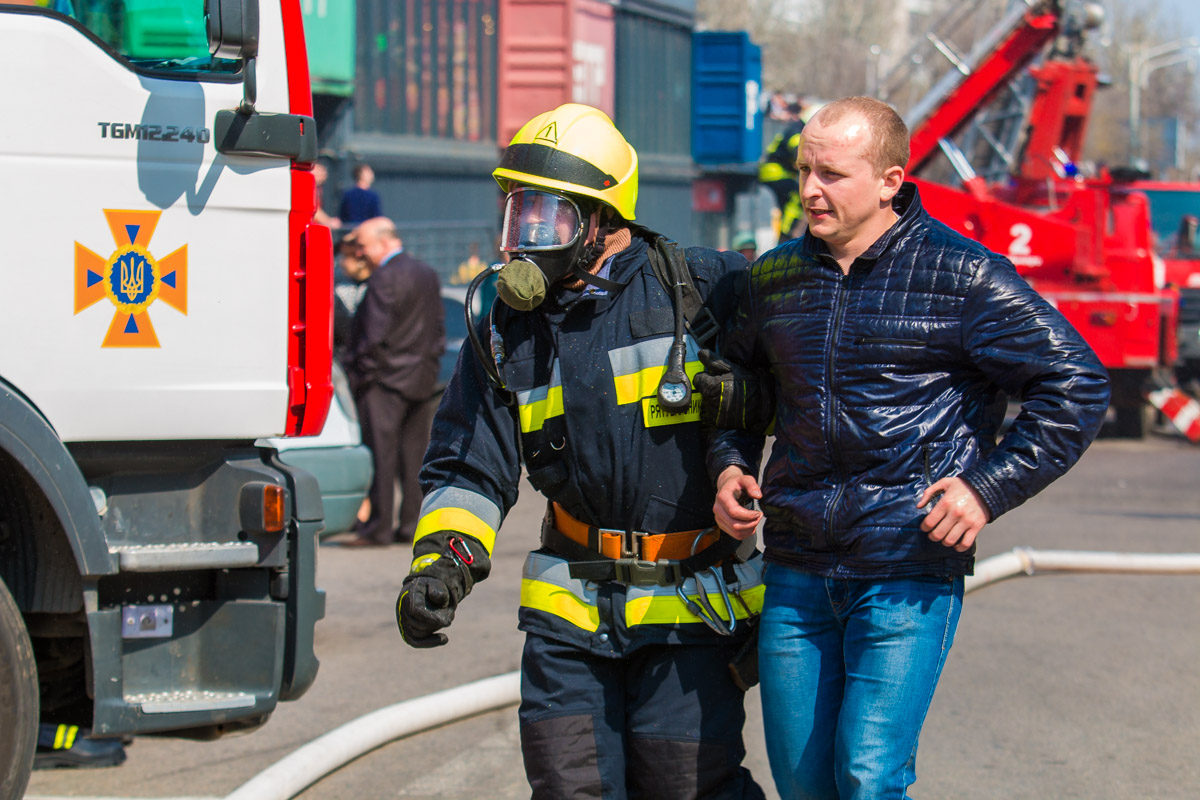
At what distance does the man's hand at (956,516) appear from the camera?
2686 mm

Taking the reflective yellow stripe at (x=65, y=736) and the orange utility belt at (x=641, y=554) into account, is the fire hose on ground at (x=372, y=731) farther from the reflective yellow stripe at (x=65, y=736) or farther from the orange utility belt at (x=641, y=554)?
the orange utility belt at (x=641, y=554)

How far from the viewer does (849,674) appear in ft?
9.36

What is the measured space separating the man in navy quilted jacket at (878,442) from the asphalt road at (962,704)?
1774mm

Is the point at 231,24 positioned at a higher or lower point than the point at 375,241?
higher

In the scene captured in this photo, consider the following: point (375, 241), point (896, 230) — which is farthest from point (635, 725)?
point (375, 241)

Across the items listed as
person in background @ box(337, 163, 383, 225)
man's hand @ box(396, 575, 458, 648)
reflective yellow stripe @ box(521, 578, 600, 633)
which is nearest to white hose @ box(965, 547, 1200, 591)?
reflective yellow stripe @ box(521, 578, 600, 633)

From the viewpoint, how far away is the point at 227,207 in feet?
12.3

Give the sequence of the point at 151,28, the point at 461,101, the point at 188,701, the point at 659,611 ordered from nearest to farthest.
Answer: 1. the point at 659,611
2. the point at 188,701
3. the point at 151,28
4. the point at 461,101

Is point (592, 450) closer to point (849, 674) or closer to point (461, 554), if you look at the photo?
point (461, 554)

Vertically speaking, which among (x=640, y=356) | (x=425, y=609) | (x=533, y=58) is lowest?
(x=425, y=609)

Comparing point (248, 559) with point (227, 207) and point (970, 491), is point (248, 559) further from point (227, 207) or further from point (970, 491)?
point (970, 491)

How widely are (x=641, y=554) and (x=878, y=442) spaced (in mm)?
579

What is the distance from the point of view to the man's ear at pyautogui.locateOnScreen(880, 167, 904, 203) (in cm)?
289

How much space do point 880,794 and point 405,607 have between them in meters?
1.00
